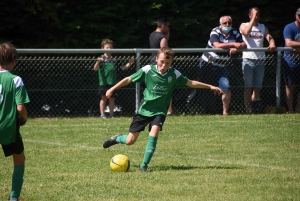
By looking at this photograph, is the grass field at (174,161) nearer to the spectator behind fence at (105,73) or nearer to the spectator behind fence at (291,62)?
the spectator behind fence at (105,73)

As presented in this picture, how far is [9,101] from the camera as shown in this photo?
6.12 meters

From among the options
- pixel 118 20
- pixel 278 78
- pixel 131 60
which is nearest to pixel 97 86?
pixel 131 60

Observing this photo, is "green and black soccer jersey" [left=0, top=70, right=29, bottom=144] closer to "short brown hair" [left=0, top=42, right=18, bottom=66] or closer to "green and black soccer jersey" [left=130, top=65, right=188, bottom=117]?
"short brown hair" [left=0, top=42, right=18, bottom=66]

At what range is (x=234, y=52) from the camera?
44.1ft

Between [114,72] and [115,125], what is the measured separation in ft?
5.48

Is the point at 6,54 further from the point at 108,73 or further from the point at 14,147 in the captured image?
the point at 108,73

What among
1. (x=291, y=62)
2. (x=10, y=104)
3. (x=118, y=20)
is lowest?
(x=291, y=62)

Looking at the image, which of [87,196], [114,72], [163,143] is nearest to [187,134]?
[163,143]

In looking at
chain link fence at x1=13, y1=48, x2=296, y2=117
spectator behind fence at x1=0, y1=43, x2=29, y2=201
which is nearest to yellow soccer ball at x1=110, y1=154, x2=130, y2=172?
spectator behind fence at x1=0, y1=43, x2=29, y2=201

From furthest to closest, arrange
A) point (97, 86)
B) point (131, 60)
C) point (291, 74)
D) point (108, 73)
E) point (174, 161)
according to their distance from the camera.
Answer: point (291, 74) < point (97, 86) < point (108, 73) < point (131, 60) < point (174, 161)

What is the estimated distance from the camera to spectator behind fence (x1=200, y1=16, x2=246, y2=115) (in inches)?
528

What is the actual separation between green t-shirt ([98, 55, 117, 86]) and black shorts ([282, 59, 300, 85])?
144 inches

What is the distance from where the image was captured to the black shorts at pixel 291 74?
13.9m

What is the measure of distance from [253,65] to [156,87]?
5.71m
